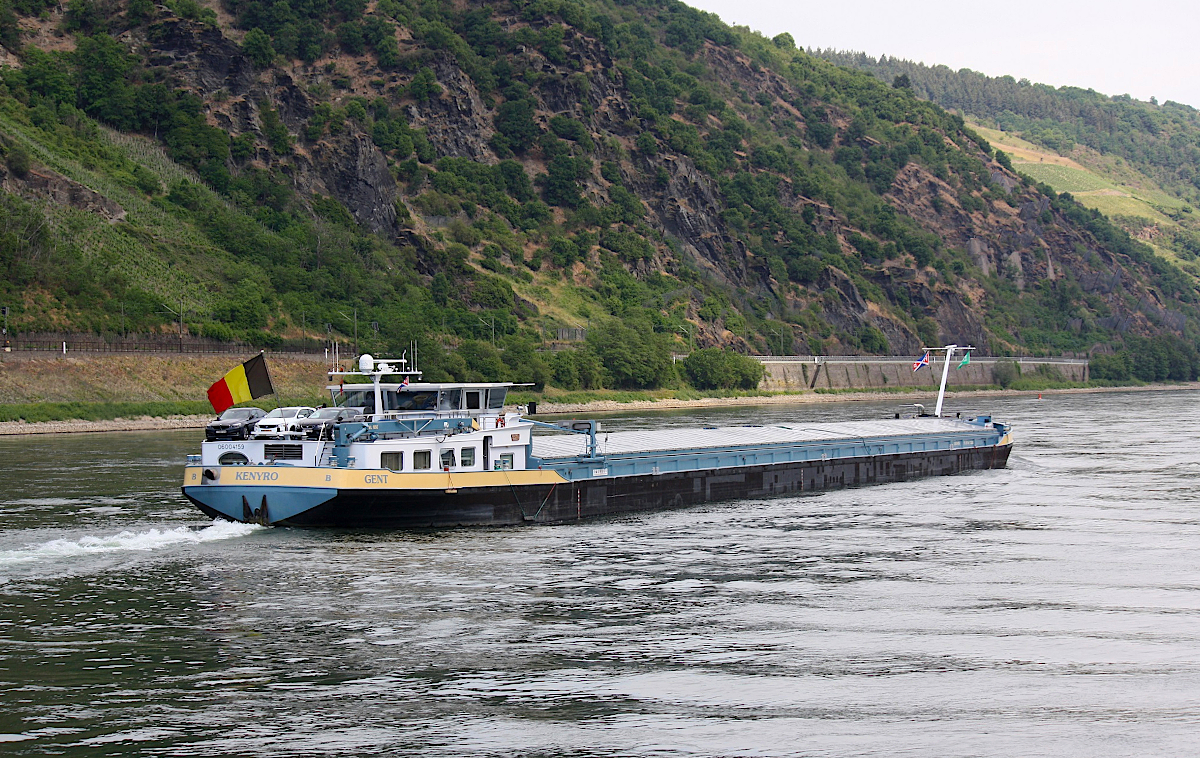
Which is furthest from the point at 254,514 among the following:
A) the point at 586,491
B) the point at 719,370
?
the point at 719,370

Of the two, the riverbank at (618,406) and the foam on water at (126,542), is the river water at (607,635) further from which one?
the riverbank at (618,406)

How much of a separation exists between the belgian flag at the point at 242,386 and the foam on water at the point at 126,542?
15.4ft

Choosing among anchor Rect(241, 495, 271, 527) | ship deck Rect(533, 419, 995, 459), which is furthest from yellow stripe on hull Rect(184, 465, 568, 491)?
ship deck Rect(533, 419, 995, 459)

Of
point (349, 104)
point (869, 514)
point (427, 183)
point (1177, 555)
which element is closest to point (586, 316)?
point (427, 183)

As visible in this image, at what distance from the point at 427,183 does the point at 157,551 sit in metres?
156

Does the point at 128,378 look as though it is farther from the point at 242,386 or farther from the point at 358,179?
the point at 358,179

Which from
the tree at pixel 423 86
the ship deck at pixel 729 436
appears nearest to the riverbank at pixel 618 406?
the ship deck at pixel 729 436

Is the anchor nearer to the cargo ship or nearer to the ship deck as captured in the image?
the cargo ship

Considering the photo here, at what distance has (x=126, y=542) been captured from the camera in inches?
1539

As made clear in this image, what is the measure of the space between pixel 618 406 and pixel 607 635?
11096 cm

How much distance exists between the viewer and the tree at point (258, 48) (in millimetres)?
181125

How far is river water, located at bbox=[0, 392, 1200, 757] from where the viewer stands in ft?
72.1

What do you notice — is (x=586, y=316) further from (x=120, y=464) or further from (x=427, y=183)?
(x=120, y=464)

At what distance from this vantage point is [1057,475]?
64625 mm
